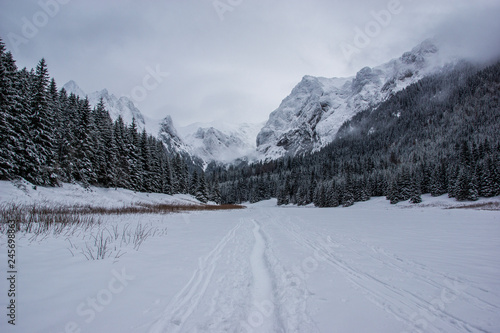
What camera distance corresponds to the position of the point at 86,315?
292cm

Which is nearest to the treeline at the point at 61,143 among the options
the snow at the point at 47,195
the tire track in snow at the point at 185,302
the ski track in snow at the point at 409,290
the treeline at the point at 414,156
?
the snow at the point at 47,195

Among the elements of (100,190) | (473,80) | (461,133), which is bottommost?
(100,190)

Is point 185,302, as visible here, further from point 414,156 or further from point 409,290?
point 414,156

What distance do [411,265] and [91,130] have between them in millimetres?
41360

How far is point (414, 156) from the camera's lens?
4218 inches

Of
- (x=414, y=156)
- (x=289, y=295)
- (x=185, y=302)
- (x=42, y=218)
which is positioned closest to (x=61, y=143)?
(x=42, y=218)

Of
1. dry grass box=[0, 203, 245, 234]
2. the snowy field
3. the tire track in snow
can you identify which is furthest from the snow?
the tire track in snow

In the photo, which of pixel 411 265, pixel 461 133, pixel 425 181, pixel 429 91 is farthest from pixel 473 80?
pixel 411 265

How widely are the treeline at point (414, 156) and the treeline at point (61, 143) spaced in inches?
1630

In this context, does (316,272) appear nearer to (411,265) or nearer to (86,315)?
(411,265)

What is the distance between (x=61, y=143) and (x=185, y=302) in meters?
37.7

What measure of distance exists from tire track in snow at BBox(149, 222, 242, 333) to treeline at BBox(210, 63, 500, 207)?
235 feet

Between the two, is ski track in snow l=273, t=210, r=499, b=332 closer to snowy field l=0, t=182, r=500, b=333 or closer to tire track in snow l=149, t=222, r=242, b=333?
snowy field l=0, t=182, r=500, b=333

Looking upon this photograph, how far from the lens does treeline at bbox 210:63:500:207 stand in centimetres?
6347
